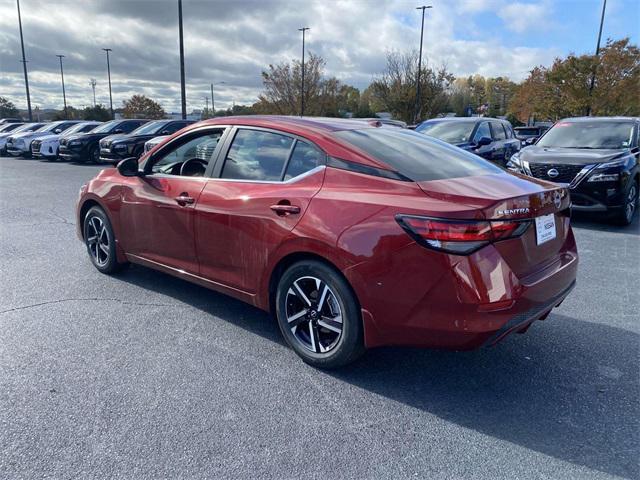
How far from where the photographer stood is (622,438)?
8.22ft

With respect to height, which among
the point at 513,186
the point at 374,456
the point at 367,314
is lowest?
the point at 374,456

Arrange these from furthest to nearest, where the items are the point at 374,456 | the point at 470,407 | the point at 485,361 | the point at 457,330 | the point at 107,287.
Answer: the point at 107,287, the point at 485,361, the point at 470,407, the point at 457,330, the point at 374,456

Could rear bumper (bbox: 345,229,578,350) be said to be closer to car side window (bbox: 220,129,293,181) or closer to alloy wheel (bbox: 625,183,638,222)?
car side window (bbox: 220,129,293,181)

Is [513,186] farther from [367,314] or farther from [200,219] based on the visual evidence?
[200,219]

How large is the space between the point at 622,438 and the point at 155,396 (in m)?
2.57

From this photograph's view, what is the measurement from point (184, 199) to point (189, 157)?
0.50 metres

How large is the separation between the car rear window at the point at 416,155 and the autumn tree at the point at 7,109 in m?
83.8

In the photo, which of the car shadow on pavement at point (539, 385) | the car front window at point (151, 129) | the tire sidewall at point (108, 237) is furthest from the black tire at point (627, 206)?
the car front window at point (151, 129)

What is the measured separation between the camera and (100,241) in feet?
16.3

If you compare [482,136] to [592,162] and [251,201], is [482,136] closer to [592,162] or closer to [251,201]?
[592,162]

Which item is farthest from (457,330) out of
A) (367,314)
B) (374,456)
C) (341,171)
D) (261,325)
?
(261,325)

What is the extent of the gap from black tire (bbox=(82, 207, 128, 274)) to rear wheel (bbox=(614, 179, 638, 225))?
7.23 meters

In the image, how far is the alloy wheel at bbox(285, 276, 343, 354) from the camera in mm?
3066

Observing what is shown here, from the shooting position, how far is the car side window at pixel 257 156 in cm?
343
